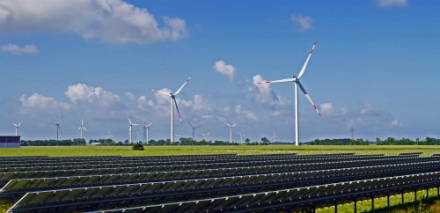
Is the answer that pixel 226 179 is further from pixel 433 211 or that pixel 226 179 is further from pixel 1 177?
pixel 1 177

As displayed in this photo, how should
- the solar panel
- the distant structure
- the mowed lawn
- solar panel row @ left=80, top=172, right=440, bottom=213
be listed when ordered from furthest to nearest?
the distant structure < the mowed lawn < the solar panel < solar panel row @ left=80, top=172, right=440, bottom=213

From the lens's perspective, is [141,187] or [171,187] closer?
[141,187]

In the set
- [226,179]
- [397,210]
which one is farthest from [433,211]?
[226,179]

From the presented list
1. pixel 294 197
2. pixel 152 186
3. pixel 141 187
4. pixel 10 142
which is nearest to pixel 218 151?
pixel 152 186

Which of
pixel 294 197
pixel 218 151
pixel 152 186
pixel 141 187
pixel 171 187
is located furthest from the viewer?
pixel 218 151

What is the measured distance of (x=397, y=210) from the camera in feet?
54.6

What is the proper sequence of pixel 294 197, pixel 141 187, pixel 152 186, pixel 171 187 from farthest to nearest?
pixel 171 187 → pixel 152 186 → pixel 141 187 → pixel 294 197

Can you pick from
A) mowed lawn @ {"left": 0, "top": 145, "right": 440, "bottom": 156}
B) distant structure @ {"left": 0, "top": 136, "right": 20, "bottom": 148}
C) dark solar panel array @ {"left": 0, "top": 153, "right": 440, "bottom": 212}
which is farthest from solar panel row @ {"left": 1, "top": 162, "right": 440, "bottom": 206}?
distant structure @ {"left": 0, "top": 136, "right": 20, "bottom": 148}

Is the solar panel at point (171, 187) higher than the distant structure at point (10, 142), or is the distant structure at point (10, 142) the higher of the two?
the solar panel at point (171, 187)

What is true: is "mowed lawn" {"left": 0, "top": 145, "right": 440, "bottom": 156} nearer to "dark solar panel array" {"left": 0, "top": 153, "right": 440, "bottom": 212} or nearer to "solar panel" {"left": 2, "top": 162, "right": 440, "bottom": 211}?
"dark solar panel array" {"left": 0, "top": 153, "right": 440, "bottom": 212}

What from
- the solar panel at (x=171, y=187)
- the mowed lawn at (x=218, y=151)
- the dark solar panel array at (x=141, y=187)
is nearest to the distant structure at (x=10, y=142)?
the mowed lawn at (x=218, y=151)

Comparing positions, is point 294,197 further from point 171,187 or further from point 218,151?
point 218,151

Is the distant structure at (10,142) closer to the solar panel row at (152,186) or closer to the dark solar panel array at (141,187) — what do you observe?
the dark solar panel array at (141,187)

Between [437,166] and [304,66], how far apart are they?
6917 centimetres
